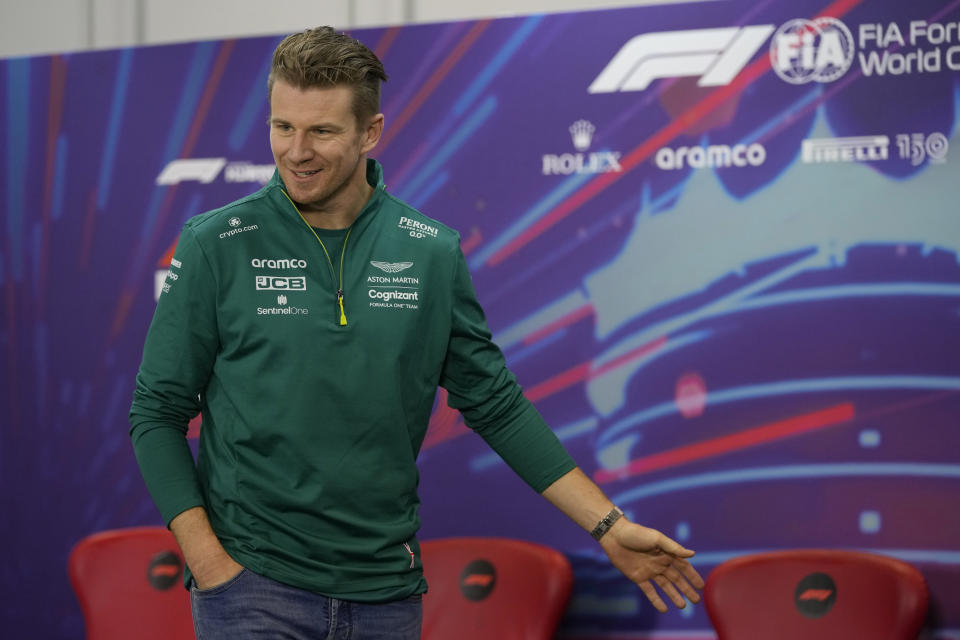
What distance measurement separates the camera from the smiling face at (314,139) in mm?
1813

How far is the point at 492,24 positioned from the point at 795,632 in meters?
1.84

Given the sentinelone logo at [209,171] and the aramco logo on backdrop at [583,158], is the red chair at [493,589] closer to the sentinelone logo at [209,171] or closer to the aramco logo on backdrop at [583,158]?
the aramco logo on backdrop at [583,158]

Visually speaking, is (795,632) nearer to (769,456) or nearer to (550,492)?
(769,456)

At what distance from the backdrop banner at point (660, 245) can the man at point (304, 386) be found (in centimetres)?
117

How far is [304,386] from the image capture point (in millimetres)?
1761

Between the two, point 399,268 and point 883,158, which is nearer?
point 399,268

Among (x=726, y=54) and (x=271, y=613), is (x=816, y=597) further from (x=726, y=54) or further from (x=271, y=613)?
(x=271, y=613)

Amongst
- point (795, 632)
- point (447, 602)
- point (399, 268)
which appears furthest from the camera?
point (447, 602)

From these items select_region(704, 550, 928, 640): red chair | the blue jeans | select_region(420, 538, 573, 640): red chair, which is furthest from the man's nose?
select_region(704, 550, 928, 640): red chair

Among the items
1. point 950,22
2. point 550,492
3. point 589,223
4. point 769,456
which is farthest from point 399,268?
point 950,22

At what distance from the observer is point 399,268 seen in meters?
1.91

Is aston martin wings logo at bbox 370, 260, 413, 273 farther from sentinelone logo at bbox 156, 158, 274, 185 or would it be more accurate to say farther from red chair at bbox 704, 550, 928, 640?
sentinelone logo at bbox 156, 158, 274, 185

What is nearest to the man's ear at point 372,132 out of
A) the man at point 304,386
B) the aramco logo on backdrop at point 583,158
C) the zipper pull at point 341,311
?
the man at point 304,386

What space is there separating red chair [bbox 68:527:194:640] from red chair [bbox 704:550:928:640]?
1479 mm
